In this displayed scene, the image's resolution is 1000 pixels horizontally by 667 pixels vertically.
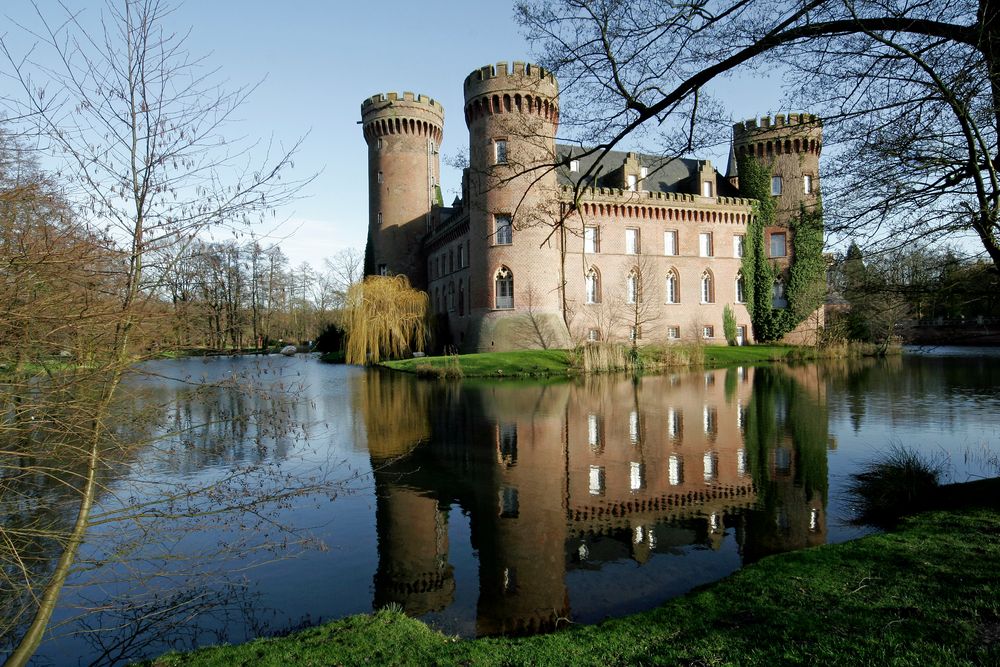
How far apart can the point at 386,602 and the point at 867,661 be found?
3.41 metres

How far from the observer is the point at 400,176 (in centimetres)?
3662

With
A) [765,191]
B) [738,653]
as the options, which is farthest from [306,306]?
[738,653]

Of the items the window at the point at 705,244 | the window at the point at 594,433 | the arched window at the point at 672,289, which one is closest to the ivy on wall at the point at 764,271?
the window at the point at 705,244

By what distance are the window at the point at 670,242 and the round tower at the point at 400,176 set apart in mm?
15005

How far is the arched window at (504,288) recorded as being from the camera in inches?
1110

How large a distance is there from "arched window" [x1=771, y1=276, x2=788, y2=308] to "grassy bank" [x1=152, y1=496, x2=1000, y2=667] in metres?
32.9

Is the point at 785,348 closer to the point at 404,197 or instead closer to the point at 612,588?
the point at 404,197

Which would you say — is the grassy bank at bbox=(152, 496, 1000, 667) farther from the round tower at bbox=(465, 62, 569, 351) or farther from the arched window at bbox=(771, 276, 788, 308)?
the arched window at bbox=(771, 276, 788, 308)

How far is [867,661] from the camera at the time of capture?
3082 mm

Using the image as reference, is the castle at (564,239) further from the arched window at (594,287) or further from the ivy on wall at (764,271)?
the ivy on wall at (764,271)

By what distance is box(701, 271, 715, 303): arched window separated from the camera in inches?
1341

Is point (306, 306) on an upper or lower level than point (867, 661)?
upper

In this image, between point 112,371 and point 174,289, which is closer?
point 112,371

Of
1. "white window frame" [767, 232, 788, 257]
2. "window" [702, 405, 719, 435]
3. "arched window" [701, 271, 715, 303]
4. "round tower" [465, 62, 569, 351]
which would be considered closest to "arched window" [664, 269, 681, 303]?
"arched window" [701, 271, 715, 303]
